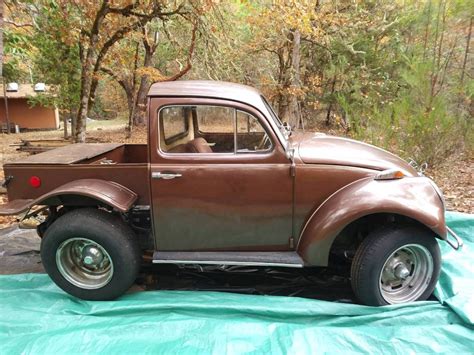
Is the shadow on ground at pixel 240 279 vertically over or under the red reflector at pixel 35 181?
under

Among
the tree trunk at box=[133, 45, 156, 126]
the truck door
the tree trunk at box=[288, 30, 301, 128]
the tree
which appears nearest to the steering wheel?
the truck door

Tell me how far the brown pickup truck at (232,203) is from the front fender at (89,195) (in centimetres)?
1

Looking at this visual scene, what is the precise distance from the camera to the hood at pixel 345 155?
305 cm

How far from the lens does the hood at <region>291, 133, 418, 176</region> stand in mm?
3049

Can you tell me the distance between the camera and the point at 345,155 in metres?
3.13

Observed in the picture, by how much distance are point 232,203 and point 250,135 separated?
620 millimetres

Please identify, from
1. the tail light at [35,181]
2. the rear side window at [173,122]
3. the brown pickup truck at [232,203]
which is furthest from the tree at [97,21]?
the rear side window at [173,122]

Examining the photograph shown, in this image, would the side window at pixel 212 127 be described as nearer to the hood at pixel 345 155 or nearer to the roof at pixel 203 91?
the roof at pixel 203 91

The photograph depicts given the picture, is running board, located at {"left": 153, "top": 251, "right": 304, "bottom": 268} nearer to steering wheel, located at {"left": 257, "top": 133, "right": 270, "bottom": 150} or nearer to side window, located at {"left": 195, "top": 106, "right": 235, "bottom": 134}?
steering wheel, located at {"left": 257, "top": 133, "right": 270, "bottom": 150}

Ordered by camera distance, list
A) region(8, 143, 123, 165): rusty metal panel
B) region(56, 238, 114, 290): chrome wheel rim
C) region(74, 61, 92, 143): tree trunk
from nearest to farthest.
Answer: region(56, 238, 114, 290): chrome wheel rim < region(8, 143, 123, 165): rusty metal panel < region(74, 61, 92, 143): tree trunk

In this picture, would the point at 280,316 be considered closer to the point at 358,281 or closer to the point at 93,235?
the point at 358,281

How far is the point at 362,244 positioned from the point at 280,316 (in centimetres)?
91

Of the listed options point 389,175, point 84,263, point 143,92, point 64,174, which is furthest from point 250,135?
point 143,92

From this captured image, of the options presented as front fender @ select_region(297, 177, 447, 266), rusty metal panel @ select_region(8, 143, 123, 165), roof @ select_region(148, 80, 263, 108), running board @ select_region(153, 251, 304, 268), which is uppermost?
roof @ select_region(148, 80, 263, 108)
